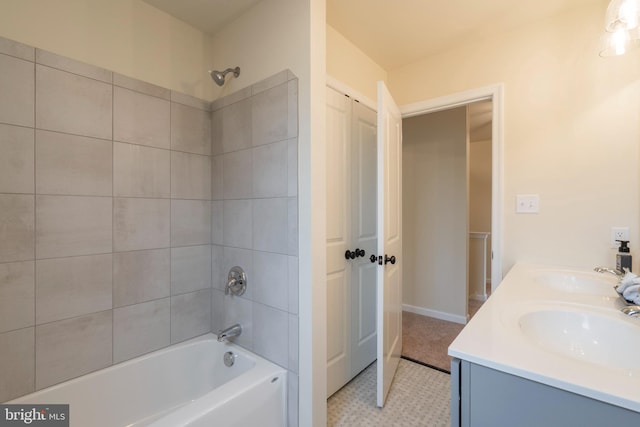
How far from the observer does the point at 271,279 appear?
5.02 feet

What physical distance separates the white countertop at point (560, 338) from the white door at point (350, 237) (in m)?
0.93

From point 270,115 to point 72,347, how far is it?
1532 millimetres

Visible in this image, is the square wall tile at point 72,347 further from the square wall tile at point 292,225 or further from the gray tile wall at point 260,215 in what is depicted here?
the square wall tile at point 292,225

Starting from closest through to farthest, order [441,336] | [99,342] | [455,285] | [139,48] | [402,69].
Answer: [99,342], [139,48], [402,69], [441,336], [455,285]

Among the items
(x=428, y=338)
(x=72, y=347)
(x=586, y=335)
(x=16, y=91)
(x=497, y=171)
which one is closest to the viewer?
(x=586, y=335)

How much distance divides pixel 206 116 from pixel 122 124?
0.51 m

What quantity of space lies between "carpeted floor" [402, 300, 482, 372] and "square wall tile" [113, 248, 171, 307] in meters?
1.96

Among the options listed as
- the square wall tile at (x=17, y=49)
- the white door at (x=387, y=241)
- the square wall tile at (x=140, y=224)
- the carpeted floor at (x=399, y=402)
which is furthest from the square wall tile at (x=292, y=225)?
the square wall tile at (x=17, y=49)

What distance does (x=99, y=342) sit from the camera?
56.4 inches

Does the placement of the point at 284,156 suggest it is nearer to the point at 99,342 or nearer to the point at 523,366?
the point at 523,366

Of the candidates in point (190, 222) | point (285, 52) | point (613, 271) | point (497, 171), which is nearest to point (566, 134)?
point (497, 171)

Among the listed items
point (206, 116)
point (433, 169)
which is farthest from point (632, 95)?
point (206, 116)

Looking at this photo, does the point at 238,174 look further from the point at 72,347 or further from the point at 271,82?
the point at 72,347

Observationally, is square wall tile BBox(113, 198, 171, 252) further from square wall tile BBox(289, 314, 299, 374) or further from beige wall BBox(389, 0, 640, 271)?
beige wall BBox(389, 0, 640, 271)
